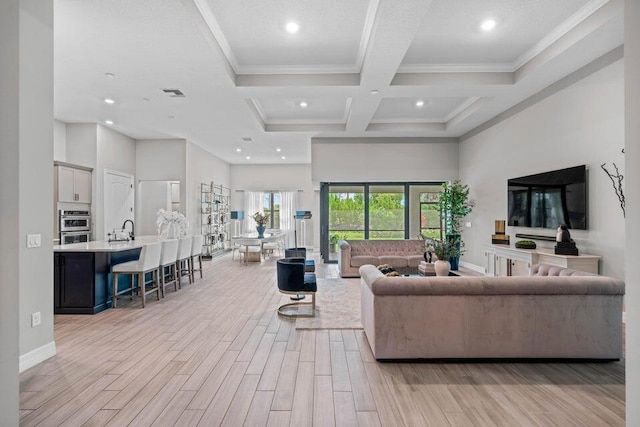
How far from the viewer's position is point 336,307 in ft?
15.6

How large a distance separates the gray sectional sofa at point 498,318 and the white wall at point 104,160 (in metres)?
6.71

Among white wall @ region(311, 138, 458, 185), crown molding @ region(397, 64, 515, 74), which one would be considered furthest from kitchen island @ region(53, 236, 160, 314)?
white wall @ region(311, 138, 458, 185)

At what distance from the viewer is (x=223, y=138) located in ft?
27.8

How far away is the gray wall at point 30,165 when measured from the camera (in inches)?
83.2

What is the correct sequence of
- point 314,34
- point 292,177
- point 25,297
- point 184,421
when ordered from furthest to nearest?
point 292,177 → point 314,34 → point 25,297 → point 184,421

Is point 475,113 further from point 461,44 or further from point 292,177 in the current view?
point 292,177

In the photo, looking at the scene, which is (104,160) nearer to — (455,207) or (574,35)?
(455,207)

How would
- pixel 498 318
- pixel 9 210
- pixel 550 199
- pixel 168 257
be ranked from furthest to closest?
pixel 168 257 → pixel 550 199 → pixel 498 318 → pixel 9 210

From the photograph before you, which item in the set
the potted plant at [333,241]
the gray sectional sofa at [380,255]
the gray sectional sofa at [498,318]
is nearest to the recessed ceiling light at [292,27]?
the gray sectional sofa at [498,318]

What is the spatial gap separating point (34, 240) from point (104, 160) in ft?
16.9

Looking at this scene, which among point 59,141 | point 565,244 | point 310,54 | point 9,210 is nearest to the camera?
point 9,210

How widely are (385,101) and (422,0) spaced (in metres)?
3.42

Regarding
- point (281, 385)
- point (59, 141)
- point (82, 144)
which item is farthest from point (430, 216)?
point (59, 141)

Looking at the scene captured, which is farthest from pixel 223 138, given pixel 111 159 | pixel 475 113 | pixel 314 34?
pixel 475 113
